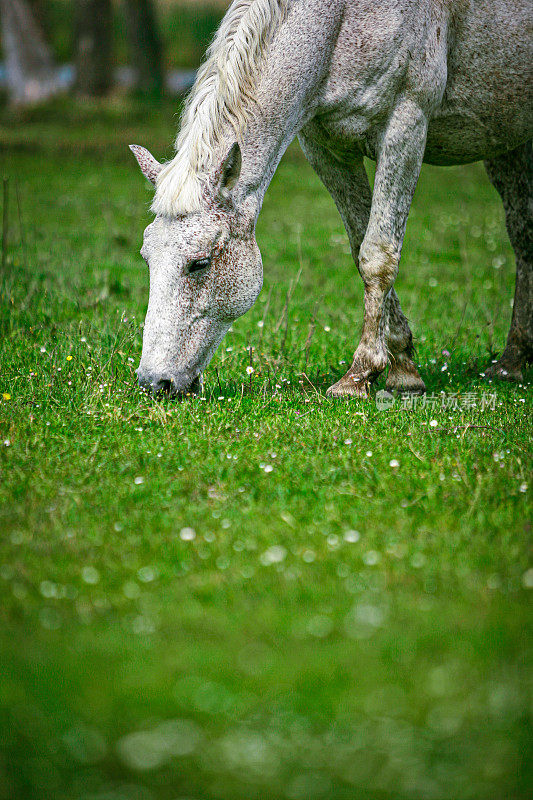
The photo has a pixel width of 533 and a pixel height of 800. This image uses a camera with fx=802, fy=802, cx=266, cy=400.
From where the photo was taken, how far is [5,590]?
10.2 ft

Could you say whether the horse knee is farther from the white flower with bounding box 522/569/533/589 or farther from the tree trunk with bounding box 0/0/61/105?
the tree trunk with bounding box 0/0/61/105

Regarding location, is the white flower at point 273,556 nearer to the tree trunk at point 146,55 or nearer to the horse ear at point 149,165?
the horse ear at point 149,165

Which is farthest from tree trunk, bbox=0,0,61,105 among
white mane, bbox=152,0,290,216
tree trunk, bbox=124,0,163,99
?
white mane, bbox=152,0,290,216

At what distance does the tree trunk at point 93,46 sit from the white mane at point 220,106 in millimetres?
21659

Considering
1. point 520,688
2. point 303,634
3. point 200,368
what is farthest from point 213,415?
point 520,688

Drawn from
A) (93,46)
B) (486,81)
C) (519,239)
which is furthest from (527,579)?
(93,46)

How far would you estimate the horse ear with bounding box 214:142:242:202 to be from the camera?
4.74m

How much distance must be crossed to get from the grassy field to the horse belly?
69.4 inches

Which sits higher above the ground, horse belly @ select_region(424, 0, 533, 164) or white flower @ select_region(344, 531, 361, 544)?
horse belly @ select_region(424, 0, 533, 164)

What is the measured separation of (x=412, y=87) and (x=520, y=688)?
13.1 feet

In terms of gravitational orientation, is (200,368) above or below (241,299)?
below

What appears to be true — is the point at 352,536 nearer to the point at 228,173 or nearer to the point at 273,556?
the point at 273,556

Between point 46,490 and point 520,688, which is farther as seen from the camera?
point 46,490

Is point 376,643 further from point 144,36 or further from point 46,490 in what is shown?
point 144,36
